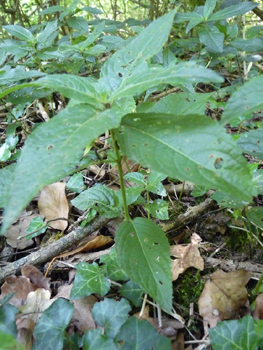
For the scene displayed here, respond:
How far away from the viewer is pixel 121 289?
1312 millimetres

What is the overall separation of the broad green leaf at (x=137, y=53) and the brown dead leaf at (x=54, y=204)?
1001mm

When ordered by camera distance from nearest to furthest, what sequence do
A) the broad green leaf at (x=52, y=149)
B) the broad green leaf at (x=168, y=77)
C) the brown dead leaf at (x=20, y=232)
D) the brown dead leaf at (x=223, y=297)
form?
the broad green leaf at (x=52, y=149), the broad green leaf at (x=168, y=77), the brown dead leaf at (x=223, y=297), the brown dead leaf at (x=20, y=232)

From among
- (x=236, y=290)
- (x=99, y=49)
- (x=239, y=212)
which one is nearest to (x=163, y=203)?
(x=239, y=212)

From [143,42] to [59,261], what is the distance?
1.15m

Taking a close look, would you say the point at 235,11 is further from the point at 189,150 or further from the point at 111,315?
the point at 111,315

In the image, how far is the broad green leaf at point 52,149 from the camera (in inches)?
26.8

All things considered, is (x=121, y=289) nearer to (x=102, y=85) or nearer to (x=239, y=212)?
(x=239, y=212)

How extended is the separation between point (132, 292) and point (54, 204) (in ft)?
2.88

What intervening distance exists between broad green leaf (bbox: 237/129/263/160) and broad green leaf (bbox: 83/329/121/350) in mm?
878

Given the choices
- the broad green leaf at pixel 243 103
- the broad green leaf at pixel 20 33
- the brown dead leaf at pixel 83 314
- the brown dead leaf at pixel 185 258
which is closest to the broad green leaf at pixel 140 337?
the brown dead leaf at pixel 83 314

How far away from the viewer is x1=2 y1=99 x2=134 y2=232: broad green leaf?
2.24 feet

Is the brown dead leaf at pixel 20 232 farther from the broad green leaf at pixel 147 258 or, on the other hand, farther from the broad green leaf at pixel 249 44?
the broad green leaf at pixel 249 44

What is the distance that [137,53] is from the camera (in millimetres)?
1107

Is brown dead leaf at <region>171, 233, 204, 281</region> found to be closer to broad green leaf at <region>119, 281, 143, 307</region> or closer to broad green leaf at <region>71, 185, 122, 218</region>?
broad green leaf at <region>119, 281, 143, 307</region>
